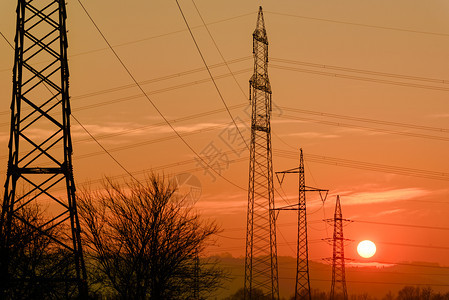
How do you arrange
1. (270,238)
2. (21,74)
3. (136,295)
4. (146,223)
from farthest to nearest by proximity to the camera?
1. (270,238)
2. (146,223)
3. (136,295)
4. (21,74)

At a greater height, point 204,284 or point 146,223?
point 146,223

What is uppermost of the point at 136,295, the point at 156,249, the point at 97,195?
the point at 97,195

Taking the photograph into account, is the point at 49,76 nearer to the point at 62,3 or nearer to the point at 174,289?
the point at 62,3

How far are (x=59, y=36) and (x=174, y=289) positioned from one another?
57.6ft

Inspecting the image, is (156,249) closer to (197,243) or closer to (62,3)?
(197,243)

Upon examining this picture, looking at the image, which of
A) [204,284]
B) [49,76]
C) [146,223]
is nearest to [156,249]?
[146,223]

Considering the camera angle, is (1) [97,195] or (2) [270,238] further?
(2) [270,238]

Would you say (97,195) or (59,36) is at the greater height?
(59,36)

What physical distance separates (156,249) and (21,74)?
15.8m

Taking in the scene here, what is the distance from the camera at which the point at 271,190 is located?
4500cm

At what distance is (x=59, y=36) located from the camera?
73.4 feet

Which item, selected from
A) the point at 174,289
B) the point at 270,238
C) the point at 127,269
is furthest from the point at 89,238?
the point at 270,238

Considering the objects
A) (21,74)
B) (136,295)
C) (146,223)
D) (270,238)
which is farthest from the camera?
(270,238)

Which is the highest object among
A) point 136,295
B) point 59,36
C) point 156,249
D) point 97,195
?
point 59,36
